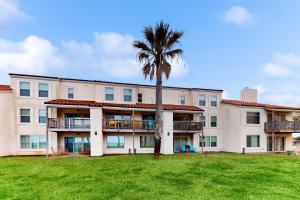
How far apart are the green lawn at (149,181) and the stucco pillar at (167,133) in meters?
9.54

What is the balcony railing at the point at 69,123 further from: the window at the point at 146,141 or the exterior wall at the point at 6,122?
the window at the point at 146,141

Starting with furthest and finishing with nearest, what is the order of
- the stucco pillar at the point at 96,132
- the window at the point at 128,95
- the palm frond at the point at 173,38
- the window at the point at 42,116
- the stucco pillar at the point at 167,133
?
the window at the point at 128,95, the stucco pillar at the point at 167,133, the window at the point at 42,116, the stucco pillar at the point at 96,132, the palm frond at the point at 173,38

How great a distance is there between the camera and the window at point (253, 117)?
3162cm

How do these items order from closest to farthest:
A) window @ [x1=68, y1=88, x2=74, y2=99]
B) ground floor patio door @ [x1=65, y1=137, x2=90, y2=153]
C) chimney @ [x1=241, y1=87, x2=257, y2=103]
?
1. ground floor patio door @ [x1=65, y1=137, x2=90, y2=153]
2. window @ [x1=68, y1=88, x2=74, y2=99]
3. chimney @ [x1=241, y1=87, x2=257, y2=103]

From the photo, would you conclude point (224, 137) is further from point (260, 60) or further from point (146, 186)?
point (146, 186)

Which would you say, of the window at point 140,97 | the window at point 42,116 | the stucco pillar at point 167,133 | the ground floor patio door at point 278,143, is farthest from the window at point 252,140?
the window at point 42,116

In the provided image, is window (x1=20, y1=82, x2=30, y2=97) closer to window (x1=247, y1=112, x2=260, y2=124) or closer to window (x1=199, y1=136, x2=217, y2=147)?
window (x1=199, y1=136, x2=217, y2=147)

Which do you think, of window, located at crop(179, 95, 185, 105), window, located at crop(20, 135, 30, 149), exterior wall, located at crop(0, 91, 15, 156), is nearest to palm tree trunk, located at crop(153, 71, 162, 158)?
window, located at crop(179, 95, 185, 105)

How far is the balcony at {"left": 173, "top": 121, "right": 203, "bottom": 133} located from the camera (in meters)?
29.0

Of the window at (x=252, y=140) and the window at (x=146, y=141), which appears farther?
the window at (x=252, y=140)

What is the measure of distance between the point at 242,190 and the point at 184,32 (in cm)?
1453

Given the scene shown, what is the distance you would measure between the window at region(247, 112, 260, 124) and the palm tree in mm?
14727

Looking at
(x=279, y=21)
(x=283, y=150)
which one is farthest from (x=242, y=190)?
(x=283, y=150)

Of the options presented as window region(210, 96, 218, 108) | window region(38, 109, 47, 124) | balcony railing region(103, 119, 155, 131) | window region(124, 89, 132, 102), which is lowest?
balcony railing region(103, 119, 155, 131)
